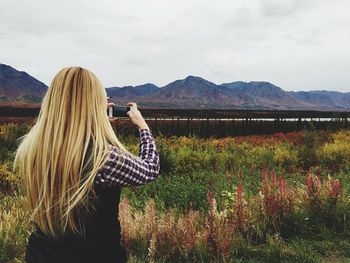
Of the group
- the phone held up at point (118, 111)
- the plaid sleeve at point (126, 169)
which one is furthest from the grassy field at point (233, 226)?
the plaid sleeve at point (126, 169)

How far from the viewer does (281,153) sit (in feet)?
46.6

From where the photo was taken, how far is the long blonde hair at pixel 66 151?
209 cm

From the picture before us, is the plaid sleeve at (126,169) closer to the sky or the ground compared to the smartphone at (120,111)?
closer to the ground

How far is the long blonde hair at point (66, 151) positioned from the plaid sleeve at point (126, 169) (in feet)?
0.14

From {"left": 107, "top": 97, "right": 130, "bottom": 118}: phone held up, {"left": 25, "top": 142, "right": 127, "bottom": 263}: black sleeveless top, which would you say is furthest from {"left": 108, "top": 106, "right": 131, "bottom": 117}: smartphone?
{"left": 25, "top": 142, "right": 127, "bottom": 263}: black sleeveless top

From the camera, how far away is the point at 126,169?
216cm

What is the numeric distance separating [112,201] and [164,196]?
6.56 meters

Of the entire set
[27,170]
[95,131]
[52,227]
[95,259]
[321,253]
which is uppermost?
[95,131]

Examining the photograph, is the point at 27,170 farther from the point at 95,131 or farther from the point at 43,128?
the point at 95,131

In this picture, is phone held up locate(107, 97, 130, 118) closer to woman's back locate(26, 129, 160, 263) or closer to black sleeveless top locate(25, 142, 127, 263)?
woman's back locate(26, 129, 160, 263)

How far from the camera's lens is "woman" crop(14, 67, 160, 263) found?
2.10 meters

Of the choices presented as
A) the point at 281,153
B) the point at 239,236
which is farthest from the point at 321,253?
the point at 281,153

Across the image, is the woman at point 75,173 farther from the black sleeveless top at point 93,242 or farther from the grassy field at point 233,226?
the grassy field at point 233,226

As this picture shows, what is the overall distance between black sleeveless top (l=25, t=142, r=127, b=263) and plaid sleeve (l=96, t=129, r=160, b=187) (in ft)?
A: 0.17
